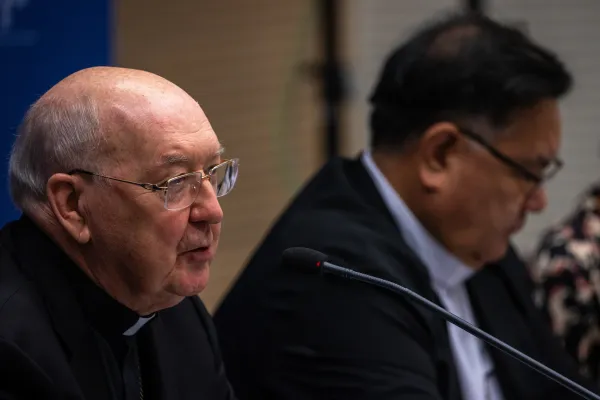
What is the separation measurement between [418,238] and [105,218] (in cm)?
87

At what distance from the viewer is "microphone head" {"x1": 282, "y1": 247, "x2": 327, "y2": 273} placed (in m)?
1.61

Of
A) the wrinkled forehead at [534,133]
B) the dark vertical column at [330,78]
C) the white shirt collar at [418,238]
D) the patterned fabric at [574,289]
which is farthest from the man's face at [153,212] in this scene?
the dark vertical column at [330,78]

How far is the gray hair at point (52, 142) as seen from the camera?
152 centimetres

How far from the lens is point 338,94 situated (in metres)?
4.51

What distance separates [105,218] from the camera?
1.55m

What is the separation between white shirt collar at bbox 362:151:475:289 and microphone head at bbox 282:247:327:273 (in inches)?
24.7

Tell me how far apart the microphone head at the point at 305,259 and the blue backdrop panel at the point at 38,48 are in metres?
0.85

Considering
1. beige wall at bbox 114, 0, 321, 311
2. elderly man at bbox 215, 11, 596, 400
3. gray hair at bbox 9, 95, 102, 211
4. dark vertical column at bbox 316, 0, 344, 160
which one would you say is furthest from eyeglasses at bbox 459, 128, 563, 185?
dark vertical column at bbox 316, 0, 344, 160

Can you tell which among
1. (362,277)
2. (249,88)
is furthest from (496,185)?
(249,88)

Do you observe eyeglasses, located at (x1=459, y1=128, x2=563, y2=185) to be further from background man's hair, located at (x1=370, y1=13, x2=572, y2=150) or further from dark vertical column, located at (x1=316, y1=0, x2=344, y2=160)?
dark vertical column, located at (x1=316, y1=0, x2=344, y2=160)

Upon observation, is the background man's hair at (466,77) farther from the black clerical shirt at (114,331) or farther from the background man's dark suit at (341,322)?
the black clerical shirt at (114,331)

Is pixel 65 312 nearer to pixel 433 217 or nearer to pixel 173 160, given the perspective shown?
pixel 173 160

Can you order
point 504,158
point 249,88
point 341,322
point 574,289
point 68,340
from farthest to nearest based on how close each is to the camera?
1. point 249,88
2. point 574,289
3. point 504,158
4. point 341,322
5. point 68,340

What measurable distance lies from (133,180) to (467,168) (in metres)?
0.88
